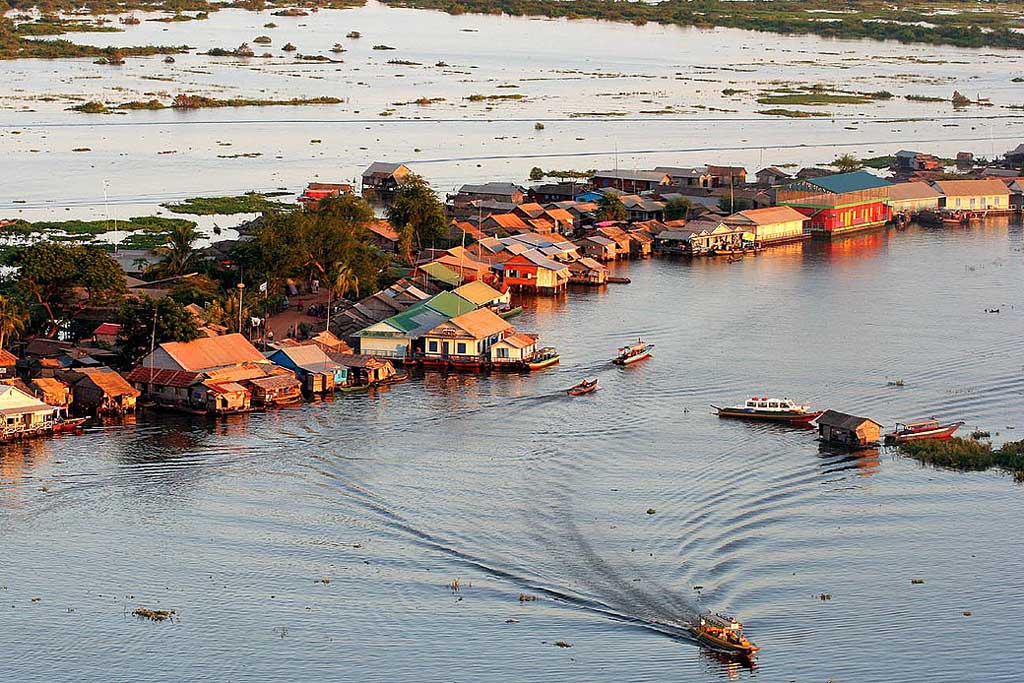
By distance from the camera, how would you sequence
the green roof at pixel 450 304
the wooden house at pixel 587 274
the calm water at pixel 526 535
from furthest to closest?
the wooden house at pixel 587 274 → the green roof at pixel 450 304 → the calm water at pixel 526 535

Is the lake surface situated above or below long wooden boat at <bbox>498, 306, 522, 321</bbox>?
above

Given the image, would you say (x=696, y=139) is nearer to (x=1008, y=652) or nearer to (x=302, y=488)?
(x=302, y=488)

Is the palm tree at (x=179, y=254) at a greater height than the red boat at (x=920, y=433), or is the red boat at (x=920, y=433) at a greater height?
the palm tree at (x=179, y=254)

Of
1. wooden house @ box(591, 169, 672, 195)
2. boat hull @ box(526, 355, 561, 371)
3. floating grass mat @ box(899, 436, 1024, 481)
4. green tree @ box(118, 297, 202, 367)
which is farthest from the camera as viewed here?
wooden house @ box(591, 169, 672, 195)

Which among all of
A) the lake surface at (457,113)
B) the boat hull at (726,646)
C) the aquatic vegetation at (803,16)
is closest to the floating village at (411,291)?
the boat hull at (726,646)

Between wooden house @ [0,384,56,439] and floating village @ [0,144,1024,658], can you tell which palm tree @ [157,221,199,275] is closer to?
floating village @ [0,144,1024,658]

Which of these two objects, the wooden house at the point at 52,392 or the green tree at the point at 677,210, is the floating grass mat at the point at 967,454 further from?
the green tree at the point at 677,210

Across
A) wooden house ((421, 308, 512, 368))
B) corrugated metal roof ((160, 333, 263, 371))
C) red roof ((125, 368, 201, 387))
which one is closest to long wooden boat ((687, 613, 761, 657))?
red roof ((125, 368, 201, 387))
